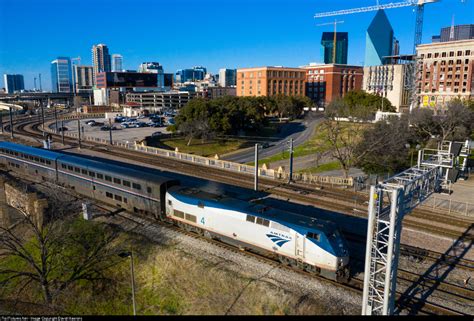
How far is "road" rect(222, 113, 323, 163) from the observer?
6312 cm

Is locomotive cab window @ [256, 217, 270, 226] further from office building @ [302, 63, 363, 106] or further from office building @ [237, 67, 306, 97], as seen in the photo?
office building @ [302, 63, 363, 106]

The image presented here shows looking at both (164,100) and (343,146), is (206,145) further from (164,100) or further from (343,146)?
(164,100)

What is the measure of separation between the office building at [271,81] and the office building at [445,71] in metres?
55.5

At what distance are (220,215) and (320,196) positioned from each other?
16.2 metres

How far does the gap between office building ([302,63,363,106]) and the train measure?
152909 millimetres

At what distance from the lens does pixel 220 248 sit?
2409 centimetres

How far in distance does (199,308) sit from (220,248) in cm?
524

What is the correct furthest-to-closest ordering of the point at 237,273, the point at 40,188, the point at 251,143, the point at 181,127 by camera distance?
the point at 251,143, the point at 181,127, the point at 40,188, the point at 237,273

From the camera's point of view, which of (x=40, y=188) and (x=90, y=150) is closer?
(x=40, y=188)

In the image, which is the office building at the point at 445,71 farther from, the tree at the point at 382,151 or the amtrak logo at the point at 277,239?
the amtrak logo at the point at 277,239

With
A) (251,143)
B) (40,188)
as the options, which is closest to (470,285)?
(40,188)

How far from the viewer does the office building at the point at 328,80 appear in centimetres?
17555

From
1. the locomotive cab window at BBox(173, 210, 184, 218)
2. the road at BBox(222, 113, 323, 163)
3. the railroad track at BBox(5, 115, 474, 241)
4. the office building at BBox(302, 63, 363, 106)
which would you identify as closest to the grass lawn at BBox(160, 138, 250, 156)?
the road at BBox(222, 113, 323, 163)

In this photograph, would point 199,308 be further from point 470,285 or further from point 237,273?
point 470,285
